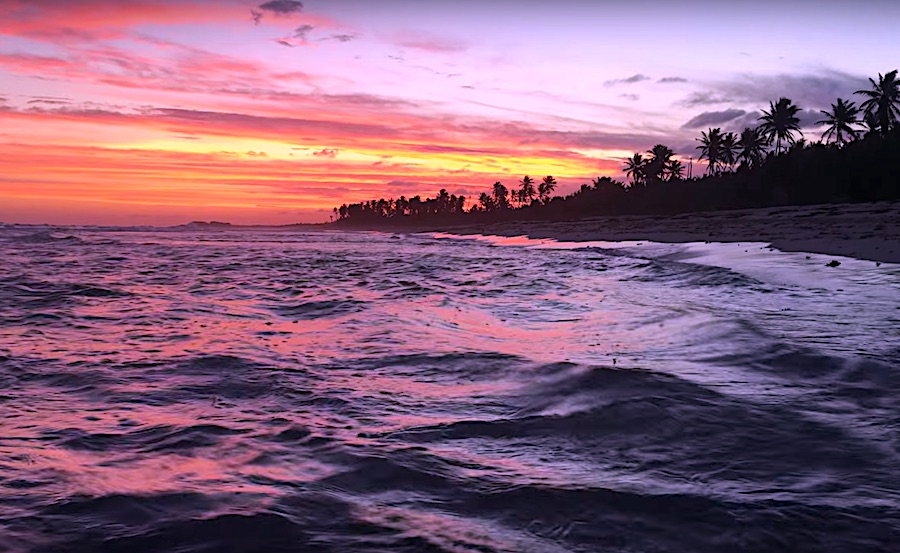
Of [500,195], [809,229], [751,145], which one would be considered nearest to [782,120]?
[751,145]

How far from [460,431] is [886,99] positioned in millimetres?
68313

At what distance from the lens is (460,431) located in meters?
4.50

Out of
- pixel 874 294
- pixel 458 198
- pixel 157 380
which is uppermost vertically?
pixel 458 198

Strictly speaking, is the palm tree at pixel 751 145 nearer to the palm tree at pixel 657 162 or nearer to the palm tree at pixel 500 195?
the palm tree at pixel 657 162

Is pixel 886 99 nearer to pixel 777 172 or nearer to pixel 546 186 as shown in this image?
pixel 777 172

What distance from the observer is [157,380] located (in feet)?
19.9

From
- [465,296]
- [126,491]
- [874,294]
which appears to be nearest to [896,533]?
[126,491]

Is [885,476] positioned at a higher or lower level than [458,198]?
lower

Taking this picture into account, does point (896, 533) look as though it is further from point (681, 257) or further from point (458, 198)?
point (458, 198)

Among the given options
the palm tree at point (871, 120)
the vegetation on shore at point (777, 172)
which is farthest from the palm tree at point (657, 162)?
the palm tree at point (871, 120)

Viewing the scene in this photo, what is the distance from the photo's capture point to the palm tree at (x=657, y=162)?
9926 centimetres

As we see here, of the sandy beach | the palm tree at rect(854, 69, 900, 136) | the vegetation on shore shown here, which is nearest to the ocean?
the sandy beach

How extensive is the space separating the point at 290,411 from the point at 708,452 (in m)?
3.01

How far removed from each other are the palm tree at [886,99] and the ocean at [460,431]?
60115 millimetres
